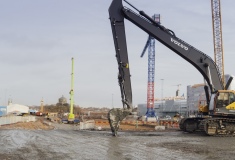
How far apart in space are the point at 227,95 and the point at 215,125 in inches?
86.9

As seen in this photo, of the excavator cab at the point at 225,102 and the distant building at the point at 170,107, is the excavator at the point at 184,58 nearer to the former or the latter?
the excavator cab at the point at 225,102

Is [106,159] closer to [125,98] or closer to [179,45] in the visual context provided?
[125,98]

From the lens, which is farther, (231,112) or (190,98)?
(190,98)

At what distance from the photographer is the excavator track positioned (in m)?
23.8

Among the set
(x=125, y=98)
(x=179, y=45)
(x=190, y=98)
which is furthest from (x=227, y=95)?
(x=190, y=98)

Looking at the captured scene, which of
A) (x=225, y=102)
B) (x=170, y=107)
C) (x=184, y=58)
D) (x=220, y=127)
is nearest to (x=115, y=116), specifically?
(x=184, y=58)

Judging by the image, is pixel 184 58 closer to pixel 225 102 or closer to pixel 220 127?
pixel 225 102

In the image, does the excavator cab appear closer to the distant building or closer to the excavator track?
the excavator track

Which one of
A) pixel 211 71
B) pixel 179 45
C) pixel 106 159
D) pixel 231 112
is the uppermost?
pixel 179 45

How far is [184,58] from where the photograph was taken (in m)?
24.8

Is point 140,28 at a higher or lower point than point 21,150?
higher

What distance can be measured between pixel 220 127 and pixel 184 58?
534 centimetres

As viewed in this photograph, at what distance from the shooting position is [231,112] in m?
23.9

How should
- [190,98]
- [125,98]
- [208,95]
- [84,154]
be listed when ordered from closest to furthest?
[84,154]
[125,98]
[208,95]
[190,98]
